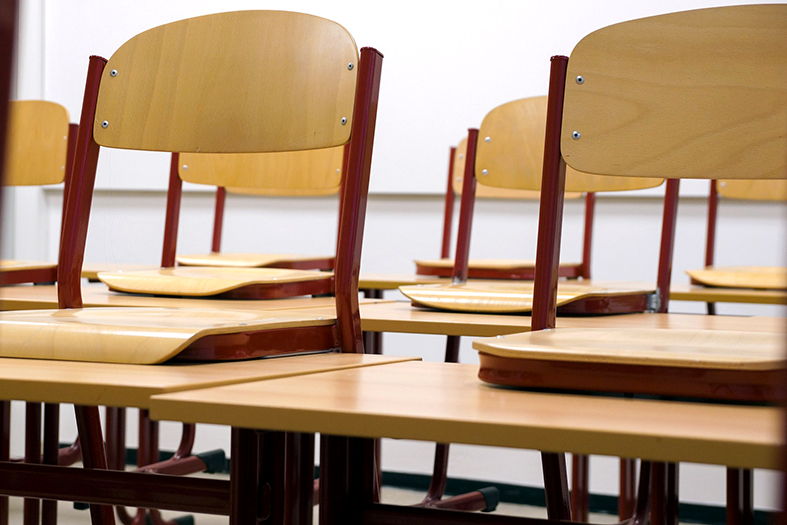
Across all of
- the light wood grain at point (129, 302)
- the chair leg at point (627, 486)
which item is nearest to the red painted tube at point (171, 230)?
the light wood grain at point (129, 302)

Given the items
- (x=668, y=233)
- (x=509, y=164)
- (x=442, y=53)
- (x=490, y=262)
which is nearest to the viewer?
(x=668, y=233)

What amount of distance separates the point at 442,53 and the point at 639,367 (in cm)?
304

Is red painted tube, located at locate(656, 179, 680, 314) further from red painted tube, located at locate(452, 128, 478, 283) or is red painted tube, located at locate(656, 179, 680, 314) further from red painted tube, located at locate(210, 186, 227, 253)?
red painted tube, located at locate(210, 186, 227, 253)

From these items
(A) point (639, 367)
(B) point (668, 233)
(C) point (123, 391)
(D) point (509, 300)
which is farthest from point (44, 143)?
(A) point (639, 367)

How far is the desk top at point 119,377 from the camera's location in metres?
0.58

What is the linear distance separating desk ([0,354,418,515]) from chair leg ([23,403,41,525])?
105cm

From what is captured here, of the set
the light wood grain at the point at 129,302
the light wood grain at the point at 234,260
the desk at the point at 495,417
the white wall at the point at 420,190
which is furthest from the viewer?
the white wall at the point at 420,190

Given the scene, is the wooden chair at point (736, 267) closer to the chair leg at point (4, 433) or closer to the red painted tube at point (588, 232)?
the red painted tube at point (588, 232)

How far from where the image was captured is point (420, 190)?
3568mm

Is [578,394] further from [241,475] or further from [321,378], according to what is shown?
[241,475]

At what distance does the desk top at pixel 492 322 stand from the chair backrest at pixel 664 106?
0.16 meters

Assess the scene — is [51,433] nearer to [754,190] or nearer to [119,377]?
[119,377]

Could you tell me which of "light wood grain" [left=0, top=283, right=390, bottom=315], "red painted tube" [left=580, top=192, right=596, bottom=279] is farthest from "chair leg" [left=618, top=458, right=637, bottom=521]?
"light wood grain" [left=0, top=283, right=390, bottom=315]

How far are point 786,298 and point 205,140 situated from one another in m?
1.06
